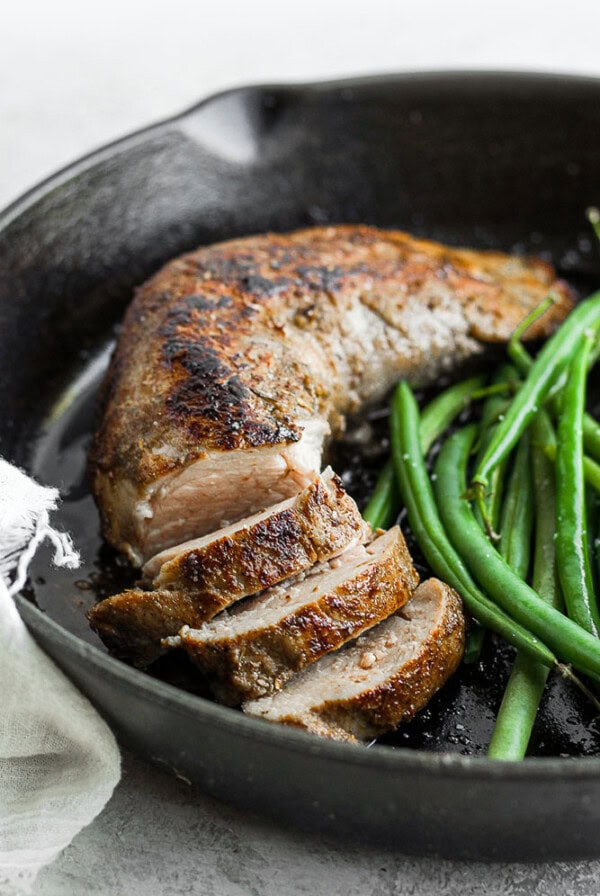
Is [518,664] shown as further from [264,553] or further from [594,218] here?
[594,218]

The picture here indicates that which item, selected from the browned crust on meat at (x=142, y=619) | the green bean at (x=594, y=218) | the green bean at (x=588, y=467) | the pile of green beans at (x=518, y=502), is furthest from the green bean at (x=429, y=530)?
the green bean at (x=594, y=218)

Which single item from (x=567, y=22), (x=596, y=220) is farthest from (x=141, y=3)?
(x=596, y=220)

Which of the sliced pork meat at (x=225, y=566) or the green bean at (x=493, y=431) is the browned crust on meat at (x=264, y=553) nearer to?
the sliced pork meat at (x=225, y=566)

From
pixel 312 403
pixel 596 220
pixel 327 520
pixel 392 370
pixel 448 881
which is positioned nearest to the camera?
pixel 448 881

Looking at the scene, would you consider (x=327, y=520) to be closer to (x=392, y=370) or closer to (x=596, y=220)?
(x=392, y=370)

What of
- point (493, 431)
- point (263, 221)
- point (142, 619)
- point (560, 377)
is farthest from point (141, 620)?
point (263, 221)
